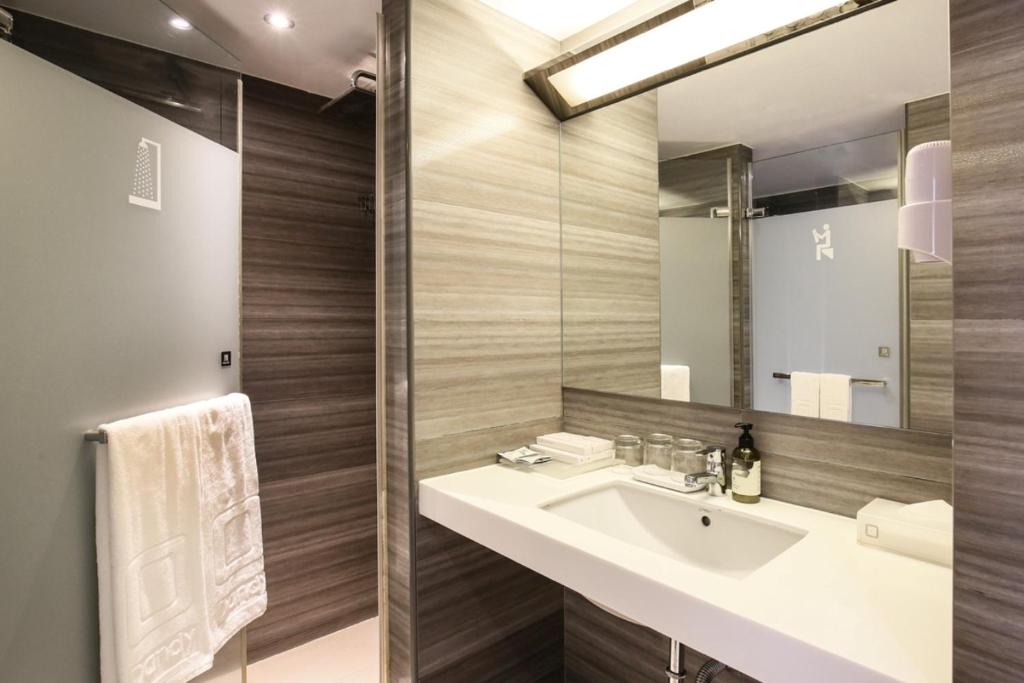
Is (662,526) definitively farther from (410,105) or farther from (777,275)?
(410,105)

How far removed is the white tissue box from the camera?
0.92m

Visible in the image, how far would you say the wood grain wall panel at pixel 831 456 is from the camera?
3.46 ft

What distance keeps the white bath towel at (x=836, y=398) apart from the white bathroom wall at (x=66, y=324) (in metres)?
1.67

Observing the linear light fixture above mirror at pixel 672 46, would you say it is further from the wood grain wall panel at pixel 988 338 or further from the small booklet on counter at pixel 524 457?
the small booklet on counter at pixel 524 457

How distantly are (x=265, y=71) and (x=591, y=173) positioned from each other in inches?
52.5

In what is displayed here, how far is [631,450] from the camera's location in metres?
1.53

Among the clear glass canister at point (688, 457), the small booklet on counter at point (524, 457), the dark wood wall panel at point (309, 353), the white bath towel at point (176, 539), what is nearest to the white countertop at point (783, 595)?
the clear glass canister at point (688, 457)

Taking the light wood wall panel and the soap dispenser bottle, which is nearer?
the soap dispenser bottle

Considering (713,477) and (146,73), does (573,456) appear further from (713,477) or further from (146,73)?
(146,73)

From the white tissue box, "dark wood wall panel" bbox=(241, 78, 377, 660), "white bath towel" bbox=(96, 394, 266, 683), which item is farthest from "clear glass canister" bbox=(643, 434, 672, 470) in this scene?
"dark wood wall panel" bbox=(241, 78, 377, 660)

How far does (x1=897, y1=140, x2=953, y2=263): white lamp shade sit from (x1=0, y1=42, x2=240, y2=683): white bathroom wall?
1636 millimetres

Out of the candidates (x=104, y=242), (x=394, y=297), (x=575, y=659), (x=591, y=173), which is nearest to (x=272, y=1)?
(x=104, y=242)

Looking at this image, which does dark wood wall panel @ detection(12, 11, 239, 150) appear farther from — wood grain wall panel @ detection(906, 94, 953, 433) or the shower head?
wood grain wall panel @ detection(906, 94, 953, 433)

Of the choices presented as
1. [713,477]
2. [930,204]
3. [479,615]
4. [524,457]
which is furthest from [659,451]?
[930,204]
